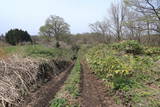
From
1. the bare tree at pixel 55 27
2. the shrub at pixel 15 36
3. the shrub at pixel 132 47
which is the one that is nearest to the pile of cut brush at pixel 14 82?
the shrub at pixel 132 47

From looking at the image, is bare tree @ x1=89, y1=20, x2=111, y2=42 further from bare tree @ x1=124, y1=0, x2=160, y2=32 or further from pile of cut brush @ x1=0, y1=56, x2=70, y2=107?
pile of cut brush @ x1=0, y1=56, x2=70, y2=107

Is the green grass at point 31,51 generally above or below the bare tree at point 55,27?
below

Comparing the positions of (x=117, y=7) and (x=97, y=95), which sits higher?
(x=117, y=7)

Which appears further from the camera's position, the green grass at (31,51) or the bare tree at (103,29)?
the bare tree at (103,29)

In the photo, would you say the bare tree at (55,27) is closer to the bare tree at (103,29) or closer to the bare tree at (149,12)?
the bare tree at (103,29)

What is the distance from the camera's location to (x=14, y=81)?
529 centimetres

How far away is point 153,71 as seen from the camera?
19.5 feet

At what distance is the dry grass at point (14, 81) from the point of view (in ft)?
14.5

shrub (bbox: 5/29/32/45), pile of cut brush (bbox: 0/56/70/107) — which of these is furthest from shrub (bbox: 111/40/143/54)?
shrub (bbox: 5/29/32/45)

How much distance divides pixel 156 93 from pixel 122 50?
8071 mm

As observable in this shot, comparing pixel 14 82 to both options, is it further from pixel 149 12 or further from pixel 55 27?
pixel 55 27

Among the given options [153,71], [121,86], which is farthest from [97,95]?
[153,71]

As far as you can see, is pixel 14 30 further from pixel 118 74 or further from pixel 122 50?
pixel 118 74

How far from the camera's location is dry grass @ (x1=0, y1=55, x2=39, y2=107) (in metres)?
4.41
